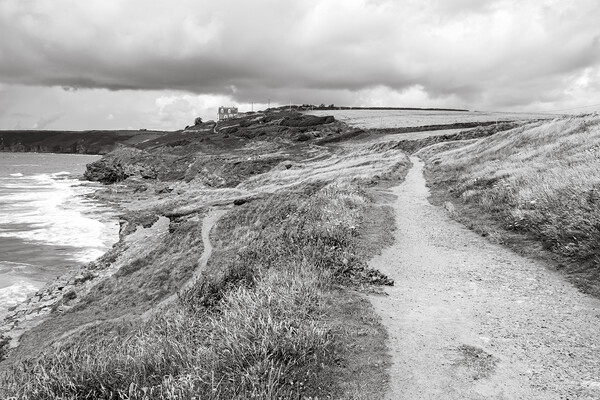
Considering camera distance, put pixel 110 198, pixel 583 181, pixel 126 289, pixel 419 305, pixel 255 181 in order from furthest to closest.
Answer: pixel 110 198 → pixel 255 181 → pixel 126 289 → pixel 583 181 → pixel 419 305

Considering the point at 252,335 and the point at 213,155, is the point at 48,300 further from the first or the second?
the point at 213,155

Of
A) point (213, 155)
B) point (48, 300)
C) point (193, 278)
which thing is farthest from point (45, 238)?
point (213, 155)

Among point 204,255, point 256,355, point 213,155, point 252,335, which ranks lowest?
point 204,255

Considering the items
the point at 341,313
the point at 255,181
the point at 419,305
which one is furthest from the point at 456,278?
the point at 255,181

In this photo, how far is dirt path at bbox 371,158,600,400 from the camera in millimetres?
5363

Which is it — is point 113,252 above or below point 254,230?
below

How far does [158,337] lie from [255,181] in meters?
43.1

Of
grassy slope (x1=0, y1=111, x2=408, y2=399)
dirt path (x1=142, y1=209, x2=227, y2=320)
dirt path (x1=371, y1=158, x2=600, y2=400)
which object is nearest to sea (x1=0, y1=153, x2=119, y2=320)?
dirt path (x1=142, y1=209, x2=227, y2=320)

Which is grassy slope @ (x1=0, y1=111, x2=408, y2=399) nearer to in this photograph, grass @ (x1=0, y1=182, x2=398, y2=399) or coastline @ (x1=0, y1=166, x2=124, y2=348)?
grass @ (x1=0, y1=182, x2=398, y2=399)

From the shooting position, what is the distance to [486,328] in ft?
22.9

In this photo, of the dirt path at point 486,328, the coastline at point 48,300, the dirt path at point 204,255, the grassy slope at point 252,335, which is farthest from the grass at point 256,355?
the coastline at point 48,300

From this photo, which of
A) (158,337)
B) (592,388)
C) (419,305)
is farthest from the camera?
(419,305)

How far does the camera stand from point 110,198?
6134 cm

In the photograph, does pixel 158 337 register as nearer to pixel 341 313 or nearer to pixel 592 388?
pixel 341 313
